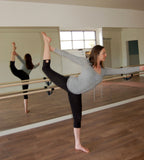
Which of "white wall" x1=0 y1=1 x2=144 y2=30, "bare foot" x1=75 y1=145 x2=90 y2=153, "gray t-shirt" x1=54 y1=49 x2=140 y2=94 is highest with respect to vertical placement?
"white wall" x1=0 y1=1 x2=144 y2=30

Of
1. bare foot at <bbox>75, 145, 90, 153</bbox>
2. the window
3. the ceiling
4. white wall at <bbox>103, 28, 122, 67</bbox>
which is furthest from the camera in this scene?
white wall at <bbox>103, 28, 122, 67</bbox>

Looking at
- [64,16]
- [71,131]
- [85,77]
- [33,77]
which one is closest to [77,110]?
[85,77]

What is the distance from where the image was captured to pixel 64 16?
13.1 feet

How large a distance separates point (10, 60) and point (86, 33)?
1.86 metres

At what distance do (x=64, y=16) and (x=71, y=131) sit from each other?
223cm

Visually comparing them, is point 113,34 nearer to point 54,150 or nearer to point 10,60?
point 10,60

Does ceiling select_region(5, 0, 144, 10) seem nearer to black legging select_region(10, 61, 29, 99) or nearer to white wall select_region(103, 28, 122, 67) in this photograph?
white wall select_region(103, 28, 122, 67)

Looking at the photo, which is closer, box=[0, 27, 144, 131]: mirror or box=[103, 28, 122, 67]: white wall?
box=[0, 27, 144, 131]: mirror

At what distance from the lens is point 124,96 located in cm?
487

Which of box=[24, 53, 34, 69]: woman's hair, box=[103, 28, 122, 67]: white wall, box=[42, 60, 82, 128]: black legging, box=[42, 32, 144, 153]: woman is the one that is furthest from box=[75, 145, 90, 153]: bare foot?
box=[103, 28, 122, 67]: white wall

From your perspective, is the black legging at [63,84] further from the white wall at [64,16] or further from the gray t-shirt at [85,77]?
the white wall at [64,16]

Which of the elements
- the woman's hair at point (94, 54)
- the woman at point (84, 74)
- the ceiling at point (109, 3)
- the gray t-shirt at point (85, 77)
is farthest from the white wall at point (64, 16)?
the woman's hair at point (94, 54)

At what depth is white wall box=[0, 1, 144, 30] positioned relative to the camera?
11.2ft

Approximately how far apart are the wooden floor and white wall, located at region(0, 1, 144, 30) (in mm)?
1374
